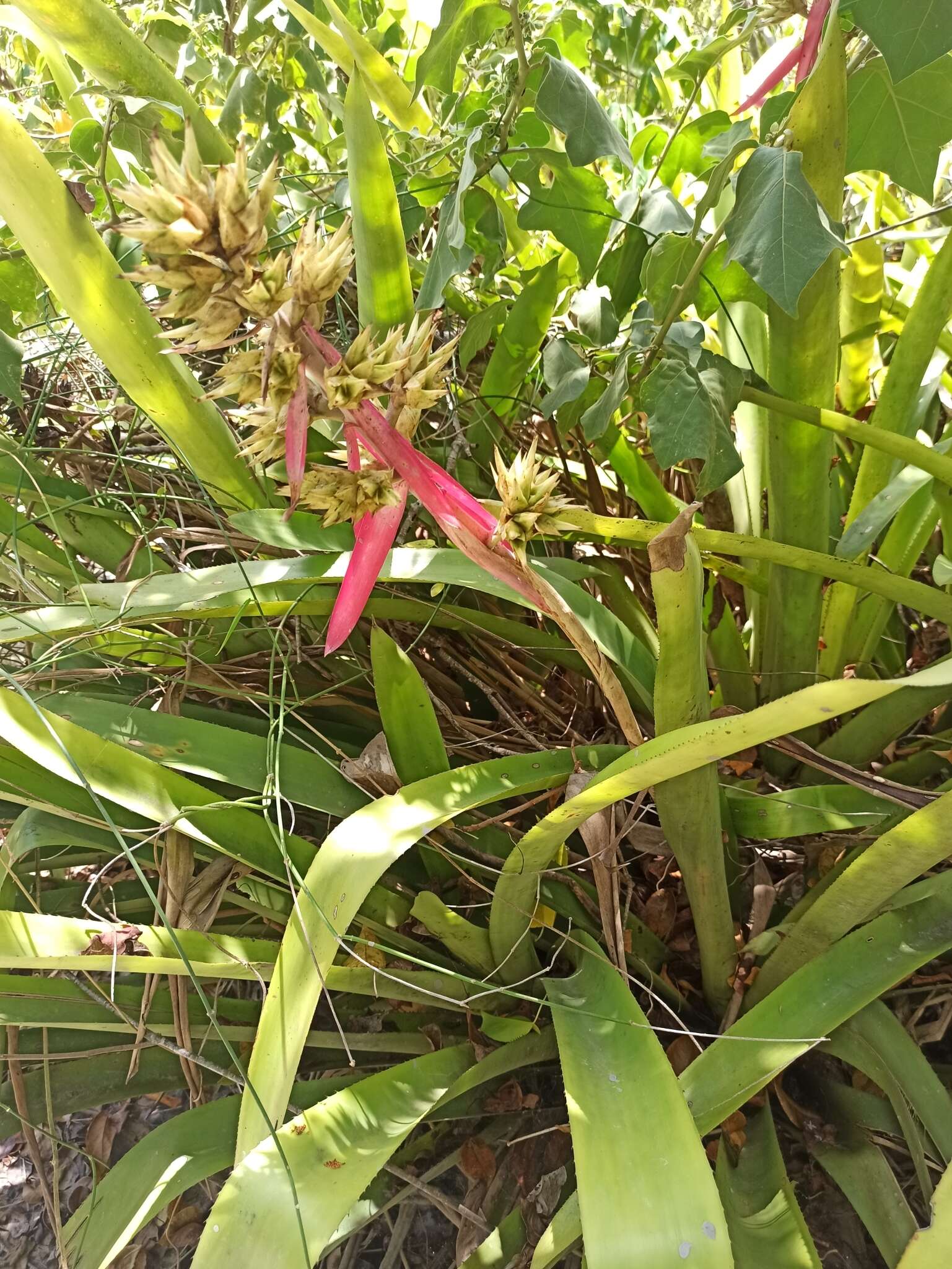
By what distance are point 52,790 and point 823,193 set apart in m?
0.61

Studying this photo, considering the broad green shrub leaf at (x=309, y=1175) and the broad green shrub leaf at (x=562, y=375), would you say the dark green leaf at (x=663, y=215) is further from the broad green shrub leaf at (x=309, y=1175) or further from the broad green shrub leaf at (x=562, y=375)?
the broad green shrub leaf at (x=309, y=1175)

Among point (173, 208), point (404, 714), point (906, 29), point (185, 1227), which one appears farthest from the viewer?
point (185, 1227)

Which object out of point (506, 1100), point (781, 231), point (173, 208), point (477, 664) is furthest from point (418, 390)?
point (506, 1100)

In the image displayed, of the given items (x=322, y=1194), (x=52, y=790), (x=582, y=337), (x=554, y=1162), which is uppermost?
(x=582, y=337)

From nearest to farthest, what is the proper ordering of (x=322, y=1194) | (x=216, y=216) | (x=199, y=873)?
(x=216, y=216), (x=322, y=1194), (x=199, y=873)

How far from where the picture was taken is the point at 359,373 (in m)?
0.29

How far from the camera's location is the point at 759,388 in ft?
1.76

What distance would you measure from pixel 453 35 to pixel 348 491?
14.5 inches

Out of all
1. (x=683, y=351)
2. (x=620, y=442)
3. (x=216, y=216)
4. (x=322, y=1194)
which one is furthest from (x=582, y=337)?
(x=322, y=1194)

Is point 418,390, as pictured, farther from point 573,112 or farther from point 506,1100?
point 506,1100

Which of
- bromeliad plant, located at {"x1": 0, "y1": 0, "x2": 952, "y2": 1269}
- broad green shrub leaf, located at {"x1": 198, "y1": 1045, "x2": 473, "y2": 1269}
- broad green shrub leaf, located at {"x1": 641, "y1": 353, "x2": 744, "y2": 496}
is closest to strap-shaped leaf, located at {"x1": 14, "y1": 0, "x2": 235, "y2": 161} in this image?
bromeliad plant, located at {"x1": 0, "y1": 0, "x2": 952, "y2": 1269}

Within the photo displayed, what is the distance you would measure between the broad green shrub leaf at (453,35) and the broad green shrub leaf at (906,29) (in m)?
0.23

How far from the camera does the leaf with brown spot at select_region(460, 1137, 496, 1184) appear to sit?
2.00 feet

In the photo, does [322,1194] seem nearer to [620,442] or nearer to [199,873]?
[199,873]
